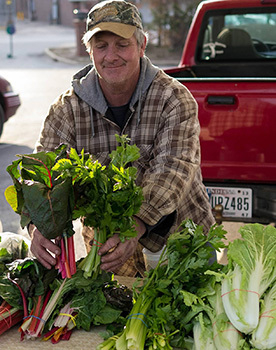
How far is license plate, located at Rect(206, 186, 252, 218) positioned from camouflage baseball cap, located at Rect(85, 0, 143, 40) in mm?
2119

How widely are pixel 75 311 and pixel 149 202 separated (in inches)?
25.1

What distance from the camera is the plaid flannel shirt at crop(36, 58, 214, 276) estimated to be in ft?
10.9

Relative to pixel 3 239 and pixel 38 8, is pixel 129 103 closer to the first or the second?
pixel 3 239

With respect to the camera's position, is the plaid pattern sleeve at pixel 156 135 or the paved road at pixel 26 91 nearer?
the plaid pattern sleeve at pixel 156 135

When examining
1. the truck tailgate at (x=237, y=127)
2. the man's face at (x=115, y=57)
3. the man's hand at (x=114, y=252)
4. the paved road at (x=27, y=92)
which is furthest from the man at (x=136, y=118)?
the paved road at (x=27, y=92)

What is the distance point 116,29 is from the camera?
3.33m

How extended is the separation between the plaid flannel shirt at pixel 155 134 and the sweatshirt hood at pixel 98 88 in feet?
0.06

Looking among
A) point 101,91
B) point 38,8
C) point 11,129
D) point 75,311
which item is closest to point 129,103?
point 101,91

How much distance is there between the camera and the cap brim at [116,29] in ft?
10.9

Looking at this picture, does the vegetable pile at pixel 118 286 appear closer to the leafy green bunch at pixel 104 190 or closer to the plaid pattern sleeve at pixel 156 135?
the leafy green bunch at pixel 104 190

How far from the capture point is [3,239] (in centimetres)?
308

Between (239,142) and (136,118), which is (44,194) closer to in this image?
(136,118)

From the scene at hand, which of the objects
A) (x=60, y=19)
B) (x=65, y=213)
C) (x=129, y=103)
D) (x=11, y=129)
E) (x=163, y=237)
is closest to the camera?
(x=65, y=213)

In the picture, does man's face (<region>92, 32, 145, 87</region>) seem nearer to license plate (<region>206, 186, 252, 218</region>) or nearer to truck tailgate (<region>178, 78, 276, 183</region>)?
truck tailgate (<region>178, 78, 276, 183</region>)
